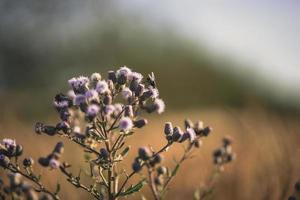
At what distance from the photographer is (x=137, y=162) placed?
8.38 ft

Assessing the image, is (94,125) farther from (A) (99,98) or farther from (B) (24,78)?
(B) (24,78)

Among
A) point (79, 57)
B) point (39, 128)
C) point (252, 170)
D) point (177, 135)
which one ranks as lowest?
point (177, 135)

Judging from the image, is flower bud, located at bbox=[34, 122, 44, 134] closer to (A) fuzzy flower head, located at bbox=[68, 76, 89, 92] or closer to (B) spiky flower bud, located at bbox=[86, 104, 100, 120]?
(A) fuzzy flower head, located at bbox=[68, 76, 89, 92]

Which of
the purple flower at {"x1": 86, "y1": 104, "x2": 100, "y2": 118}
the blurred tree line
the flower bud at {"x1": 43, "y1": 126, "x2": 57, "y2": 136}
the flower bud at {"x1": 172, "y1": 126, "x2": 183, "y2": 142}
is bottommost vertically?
the flower bud at {"x1": 172, "y1": 126, "x2": 183, "y2": 142}

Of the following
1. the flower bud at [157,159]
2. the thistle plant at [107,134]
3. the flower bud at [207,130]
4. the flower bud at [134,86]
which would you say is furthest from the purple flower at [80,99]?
the flower bud at [207,130]

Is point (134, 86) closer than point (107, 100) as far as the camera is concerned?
No

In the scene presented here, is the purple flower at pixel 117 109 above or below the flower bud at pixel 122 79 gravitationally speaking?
below

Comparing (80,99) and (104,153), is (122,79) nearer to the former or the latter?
Answer: (80,99)

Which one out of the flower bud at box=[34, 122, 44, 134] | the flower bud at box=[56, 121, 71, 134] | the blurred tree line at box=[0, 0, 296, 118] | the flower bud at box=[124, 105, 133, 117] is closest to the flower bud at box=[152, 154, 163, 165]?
the flower bud at box=[124, 105, 133, 117]

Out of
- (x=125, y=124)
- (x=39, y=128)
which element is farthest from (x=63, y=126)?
(x=125, y=124)

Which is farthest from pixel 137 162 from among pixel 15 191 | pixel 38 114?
pixel 38 114

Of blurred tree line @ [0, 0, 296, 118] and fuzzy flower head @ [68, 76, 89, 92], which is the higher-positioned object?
blurred tree line @ [0, 0, 296, 118]

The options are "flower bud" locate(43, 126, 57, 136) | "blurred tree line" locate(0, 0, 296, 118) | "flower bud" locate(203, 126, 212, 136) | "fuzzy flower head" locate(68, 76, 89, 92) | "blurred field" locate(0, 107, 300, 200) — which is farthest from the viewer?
"blurred tree line" locate(0, 0, 296, 118)

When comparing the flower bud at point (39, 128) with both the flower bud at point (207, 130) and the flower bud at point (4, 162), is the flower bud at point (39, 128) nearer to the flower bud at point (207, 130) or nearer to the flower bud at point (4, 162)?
the flower bud at point (4, 162)
